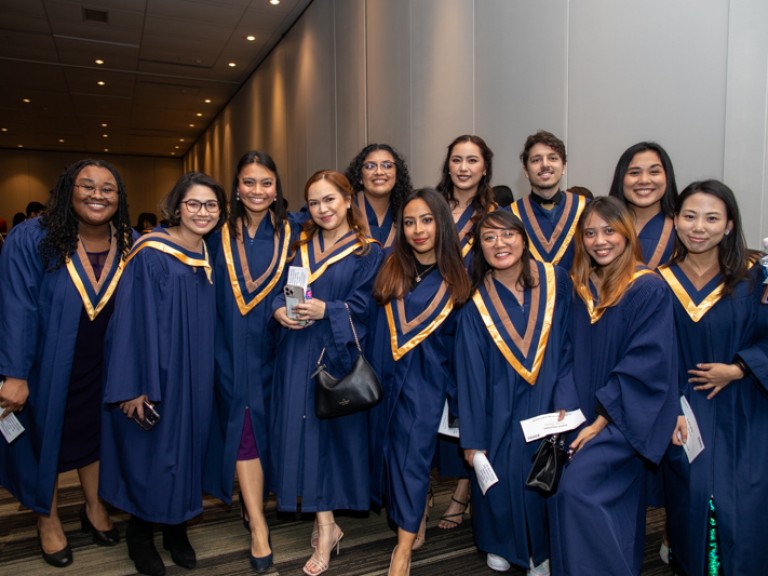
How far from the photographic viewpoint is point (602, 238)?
240cm

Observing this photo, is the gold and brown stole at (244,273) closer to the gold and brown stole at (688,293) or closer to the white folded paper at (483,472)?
the white folded paper at (483,472)

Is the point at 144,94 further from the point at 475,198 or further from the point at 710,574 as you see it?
the point at 710,574

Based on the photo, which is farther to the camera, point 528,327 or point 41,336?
point 41,336

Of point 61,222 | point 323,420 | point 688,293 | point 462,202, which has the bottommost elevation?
point 323,420

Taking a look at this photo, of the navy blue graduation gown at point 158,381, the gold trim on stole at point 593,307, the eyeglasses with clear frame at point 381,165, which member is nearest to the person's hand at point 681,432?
the gold trim on stole at point 593,307

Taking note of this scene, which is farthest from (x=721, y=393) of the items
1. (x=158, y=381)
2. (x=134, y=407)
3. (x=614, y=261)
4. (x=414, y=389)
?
(x=134, y=407)

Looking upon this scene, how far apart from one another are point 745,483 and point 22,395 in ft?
9.87

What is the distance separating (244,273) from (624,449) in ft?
5.90

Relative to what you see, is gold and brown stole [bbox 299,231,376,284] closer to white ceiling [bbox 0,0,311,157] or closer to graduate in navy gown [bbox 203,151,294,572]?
A: graduate in navy gown [bbox 203,151,294,572]

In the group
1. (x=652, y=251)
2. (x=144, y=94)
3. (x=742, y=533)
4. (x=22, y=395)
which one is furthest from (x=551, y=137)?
(x=144, y=94)

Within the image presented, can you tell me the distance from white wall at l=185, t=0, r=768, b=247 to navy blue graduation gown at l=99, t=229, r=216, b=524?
2564mm

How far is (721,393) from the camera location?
2.36 m

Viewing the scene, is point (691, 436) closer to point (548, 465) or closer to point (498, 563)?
point (548, 465)

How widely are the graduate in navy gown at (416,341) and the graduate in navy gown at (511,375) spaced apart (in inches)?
4.8
